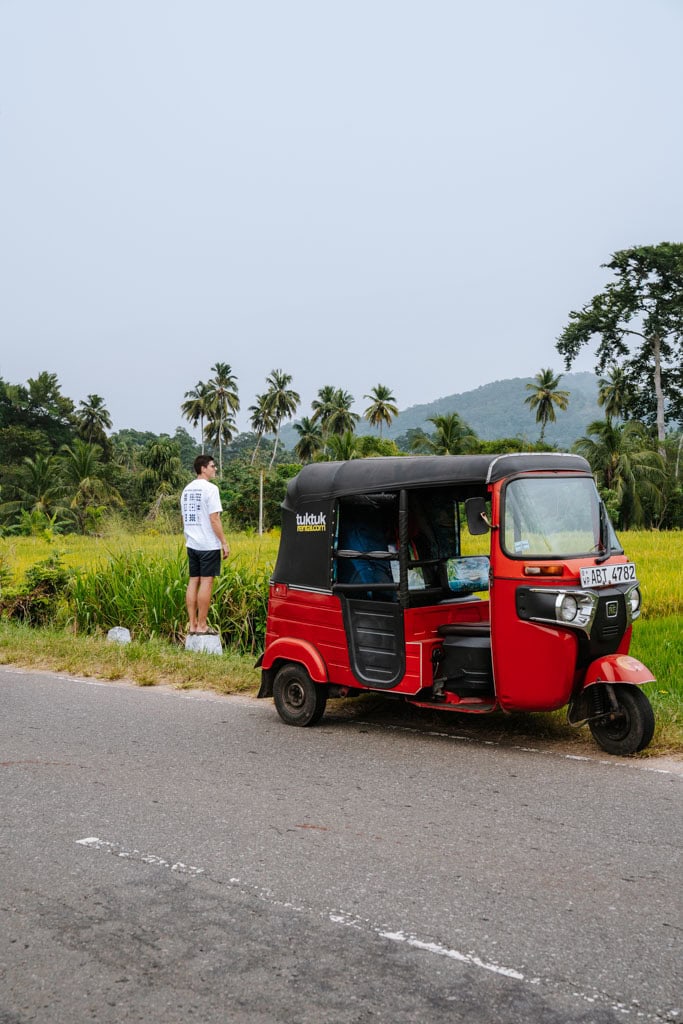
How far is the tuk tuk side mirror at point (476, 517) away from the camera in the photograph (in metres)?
6.28

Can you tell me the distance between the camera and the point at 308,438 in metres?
81.2

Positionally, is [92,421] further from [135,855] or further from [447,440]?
[135,855]

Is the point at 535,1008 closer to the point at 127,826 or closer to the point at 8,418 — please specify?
the point at 127,826

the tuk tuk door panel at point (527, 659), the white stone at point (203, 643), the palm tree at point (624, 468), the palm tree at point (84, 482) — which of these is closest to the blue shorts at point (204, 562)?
the white stone at point (203, 643)

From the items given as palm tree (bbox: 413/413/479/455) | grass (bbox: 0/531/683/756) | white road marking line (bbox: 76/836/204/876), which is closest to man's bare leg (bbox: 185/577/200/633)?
grass (bbox: 0/531/683/756)

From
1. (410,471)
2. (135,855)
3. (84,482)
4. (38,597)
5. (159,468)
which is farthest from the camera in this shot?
(159,468)

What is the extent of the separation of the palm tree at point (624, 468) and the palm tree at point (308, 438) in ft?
128

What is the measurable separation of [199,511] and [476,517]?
444cm

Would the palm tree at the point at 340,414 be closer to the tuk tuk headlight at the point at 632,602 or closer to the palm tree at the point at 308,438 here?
the palm tree at the point at 308,438

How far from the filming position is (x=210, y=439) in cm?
8962

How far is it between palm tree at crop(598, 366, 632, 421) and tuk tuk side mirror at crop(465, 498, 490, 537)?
5375 cm

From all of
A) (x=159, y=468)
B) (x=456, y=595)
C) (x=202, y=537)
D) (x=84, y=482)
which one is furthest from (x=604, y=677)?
(x=159, y=468)

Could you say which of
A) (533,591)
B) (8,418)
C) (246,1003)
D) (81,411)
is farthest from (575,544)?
(81,411)

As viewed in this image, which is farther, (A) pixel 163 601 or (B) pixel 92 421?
(B) pixel 92 421
